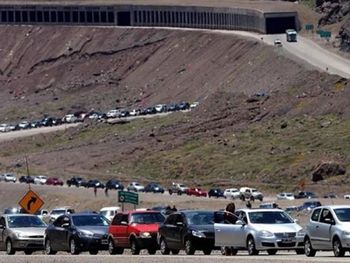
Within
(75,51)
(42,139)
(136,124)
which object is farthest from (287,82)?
(75,51)

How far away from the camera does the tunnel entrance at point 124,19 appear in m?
197

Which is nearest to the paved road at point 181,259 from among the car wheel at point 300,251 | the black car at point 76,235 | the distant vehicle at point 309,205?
the car wheel at point 300,251

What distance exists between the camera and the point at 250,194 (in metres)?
95.6

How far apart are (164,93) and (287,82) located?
1077 inches

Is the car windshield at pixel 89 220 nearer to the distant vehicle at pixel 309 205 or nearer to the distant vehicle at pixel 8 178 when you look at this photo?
the distant vehicle at pixel 309 205

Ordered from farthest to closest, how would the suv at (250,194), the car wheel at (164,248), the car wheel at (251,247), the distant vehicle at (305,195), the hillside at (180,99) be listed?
the hillside at (180,99), the suv at (250,194), the distant vehicle at (305,195), the car wheel at (164,248), the car wheel at (251,247)

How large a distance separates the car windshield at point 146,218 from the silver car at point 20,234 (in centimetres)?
370

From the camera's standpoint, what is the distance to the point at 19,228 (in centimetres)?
5666

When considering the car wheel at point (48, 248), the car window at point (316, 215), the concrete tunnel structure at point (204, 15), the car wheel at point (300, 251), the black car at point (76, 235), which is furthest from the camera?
the concrete tunnel structure at point (204, 15)

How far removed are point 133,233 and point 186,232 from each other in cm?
316

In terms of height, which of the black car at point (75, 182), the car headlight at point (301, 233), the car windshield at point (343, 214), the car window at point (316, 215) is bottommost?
the black car at point (75, 182)

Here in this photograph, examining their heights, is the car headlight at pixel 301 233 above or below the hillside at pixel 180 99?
above

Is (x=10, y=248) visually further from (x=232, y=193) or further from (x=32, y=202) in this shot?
(x=232, y=193)

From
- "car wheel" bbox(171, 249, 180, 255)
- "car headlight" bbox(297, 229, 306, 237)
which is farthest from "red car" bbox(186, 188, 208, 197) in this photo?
"car headlight" bbox(297, 229, 306, 237)
